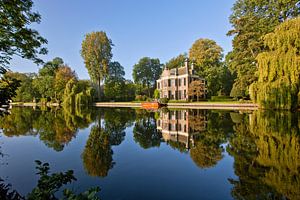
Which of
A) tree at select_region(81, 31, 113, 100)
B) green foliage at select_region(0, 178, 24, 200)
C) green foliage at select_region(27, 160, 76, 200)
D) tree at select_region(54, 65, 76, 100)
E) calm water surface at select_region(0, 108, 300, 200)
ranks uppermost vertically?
tree at select_region(81, 31, 113, 100)

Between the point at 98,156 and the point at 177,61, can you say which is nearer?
the point at 98,156

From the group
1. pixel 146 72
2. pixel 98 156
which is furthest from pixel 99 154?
pixel 146 72

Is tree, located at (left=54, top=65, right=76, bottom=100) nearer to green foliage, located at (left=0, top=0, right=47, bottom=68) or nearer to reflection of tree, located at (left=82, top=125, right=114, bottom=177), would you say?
reflection of tree, located at (left=82, top=125, right=114, bottom=177)

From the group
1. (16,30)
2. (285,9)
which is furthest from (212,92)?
(16,30)

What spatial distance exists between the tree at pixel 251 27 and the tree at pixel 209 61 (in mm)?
9209

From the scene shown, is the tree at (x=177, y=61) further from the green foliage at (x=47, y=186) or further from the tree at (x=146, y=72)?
the green foliage at (x=47, y=186)

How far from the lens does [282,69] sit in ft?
57.4

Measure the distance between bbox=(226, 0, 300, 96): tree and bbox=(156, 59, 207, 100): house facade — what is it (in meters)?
11.4

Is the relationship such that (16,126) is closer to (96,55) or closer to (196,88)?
(196,88)

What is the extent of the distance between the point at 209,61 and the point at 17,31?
3806 centimetres

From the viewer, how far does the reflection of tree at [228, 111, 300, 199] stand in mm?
3806

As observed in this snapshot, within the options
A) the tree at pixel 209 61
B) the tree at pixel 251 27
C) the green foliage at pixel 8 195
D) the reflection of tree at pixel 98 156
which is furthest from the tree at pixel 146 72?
the green foliage at pixel 8 195

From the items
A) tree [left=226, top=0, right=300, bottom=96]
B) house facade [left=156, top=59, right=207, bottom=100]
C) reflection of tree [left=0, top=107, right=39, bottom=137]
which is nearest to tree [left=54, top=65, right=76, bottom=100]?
house facade [left=156, top=59, right=207, bottom=100]

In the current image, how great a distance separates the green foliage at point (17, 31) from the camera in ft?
12.7
